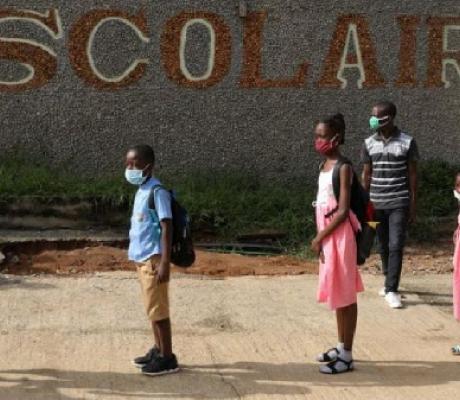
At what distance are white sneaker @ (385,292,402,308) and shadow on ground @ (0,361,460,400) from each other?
4.03 ft

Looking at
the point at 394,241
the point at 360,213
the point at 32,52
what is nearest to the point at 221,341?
the point at 360,213

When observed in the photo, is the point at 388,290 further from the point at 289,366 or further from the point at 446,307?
the point at 289,366

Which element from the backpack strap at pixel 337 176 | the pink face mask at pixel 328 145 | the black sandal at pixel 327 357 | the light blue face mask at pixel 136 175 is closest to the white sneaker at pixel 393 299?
the black sandal at pixel 327 357

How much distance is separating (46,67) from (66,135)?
818 millimetres

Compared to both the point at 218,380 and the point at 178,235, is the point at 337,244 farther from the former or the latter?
the point at 218,380

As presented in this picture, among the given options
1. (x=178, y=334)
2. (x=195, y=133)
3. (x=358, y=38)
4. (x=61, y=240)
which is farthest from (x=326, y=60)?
(x=178, y=334)

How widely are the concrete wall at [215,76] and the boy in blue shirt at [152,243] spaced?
17.0 ft

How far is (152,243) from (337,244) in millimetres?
1087

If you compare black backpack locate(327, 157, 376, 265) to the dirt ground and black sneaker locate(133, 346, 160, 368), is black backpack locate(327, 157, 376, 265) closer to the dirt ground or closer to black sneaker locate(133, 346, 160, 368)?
black sneaker locate(133, 346, 160, 368)

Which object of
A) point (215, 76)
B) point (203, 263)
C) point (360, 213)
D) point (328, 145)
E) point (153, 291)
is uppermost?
point (215, 76)

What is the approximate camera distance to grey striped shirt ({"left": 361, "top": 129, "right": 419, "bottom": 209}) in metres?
6.65

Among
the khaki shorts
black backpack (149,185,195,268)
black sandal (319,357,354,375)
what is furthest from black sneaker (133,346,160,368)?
black sandal (319,357,354,375)

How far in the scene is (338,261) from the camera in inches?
198

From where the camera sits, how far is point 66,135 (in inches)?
394
